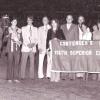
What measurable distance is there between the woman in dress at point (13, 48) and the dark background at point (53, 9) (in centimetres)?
1519

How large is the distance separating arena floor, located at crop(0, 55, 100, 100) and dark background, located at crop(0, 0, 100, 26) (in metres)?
15.5

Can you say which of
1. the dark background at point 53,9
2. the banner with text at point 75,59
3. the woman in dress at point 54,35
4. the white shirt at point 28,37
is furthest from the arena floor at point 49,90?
the dark background at point 53,9

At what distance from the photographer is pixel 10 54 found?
10688 millimetres

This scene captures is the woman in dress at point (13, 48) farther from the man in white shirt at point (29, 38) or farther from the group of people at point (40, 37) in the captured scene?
the man in white shirt at point (29, 38)

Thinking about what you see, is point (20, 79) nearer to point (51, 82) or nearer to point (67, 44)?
point (51, 82)

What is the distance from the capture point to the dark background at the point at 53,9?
86.2ft

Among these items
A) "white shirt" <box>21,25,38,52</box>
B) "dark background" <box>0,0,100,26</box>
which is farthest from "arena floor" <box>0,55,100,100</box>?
"dark background" <box>0,0,100,26</box>

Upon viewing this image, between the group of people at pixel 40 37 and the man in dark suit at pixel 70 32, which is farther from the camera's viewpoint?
the man in dark suit at pixel 70 32

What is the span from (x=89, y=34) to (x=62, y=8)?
1581 cm

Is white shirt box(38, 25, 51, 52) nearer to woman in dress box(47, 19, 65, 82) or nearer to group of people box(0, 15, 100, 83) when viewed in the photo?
group of people box(0, 15, 100, 83)

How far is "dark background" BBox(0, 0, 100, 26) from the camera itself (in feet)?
86.2

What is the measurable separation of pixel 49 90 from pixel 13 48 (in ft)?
6.05

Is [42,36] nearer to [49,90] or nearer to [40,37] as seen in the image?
[40,37]

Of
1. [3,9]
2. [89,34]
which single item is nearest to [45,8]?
[3,9]
